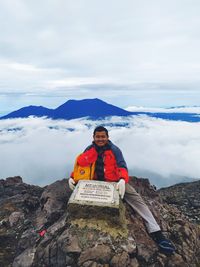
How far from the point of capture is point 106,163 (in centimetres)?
1249

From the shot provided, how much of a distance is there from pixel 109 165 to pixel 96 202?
167cm

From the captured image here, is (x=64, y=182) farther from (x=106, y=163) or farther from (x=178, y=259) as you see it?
(x=178, y=259)

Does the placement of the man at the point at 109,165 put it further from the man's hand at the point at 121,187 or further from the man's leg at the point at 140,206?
the man's hand at the point at 121,187

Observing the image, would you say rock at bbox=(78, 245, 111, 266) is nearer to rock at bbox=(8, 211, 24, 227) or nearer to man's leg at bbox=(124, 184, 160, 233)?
man's leg at bbox=(124, 184, 160, 233)

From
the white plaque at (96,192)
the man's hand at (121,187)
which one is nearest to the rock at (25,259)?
the white plaque at (96,192)

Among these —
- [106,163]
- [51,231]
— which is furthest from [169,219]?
[51,231]

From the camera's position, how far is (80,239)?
1127cm

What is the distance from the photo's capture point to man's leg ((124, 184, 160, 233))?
1229 cm

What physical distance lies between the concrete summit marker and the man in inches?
27.2

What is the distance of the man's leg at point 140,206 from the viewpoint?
40.3ft

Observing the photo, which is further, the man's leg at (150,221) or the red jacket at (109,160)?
the red jacket at (109,160)

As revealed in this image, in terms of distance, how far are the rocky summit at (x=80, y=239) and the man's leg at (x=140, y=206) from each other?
352 millimetres

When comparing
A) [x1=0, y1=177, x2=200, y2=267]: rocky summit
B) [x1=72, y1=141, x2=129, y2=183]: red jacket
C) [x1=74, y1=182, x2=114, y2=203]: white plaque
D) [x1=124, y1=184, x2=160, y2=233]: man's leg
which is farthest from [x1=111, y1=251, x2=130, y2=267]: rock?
[x1=72, y1=141, x2=129, y2=183]: red jacket

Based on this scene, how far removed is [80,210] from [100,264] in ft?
6.48
